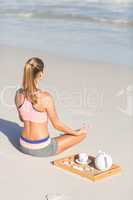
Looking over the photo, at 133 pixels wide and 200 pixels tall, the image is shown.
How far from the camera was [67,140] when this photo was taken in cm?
406

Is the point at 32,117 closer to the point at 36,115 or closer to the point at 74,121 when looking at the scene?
the point at 36,115

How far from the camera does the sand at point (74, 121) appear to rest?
3467mm

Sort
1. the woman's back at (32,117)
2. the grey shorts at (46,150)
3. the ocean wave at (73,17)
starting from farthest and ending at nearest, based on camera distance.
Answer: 1. the ocean wave at (73,17)
2. the grey shorts at (46,150)
3. the woman's back at (32,117)

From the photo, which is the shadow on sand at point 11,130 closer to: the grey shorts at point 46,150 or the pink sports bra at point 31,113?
the grey shorts at point 46,150

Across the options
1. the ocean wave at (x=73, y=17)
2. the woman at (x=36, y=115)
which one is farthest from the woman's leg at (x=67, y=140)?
the ocean wave at (x=73, y=17)

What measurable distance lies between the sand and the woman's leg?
0.04 m

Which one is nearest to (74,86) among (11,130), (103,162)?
(11,130)

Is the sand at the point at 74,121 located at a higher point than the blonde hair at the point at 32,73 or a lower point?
Answer: lower

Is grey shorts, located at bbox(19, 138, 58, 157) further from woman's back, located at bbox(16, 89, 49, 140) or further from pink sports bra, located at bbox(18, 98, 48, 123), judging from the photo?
pink sports bra, located at bbox(18, 98, 48, 123)

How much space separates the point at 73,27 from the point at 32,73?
6.04m

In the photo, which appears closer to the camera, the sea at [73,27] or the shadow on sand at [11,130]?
the shadow on sand at [11,130]

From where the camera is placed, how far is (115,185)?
3512 millimetres

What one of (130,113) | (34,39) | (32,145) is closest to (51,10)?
(34,39)

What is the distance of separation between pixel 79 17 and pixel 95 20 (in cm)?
64
